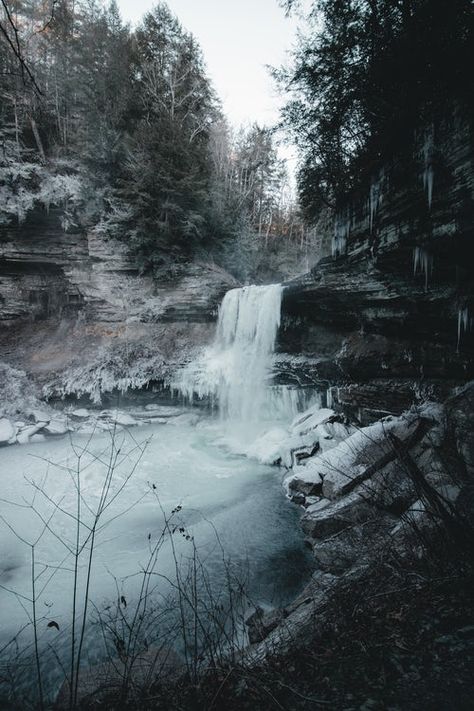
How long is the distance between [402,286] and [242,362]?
21.3 ft

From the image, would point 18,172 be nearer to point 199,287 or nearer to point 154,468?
point 199,287

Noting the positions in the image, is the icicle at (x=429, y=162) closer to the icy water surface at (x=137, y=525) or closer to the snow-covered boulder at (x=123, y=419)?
the icy water surface at (x=137, y=525)

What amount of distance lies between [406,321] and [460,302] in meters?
1.71

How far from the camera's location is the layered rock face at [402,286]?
5.72 m

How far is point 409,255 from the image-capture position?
7207 mm

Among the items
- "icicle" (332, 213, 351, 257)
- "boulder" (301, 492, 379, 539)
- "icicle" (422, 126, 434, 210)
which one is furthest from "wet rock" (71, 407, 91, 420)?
"icicle" (422, 126, 434, 210)

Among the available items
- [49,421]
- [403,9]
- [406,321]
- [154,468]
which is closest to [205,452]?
[154,468]

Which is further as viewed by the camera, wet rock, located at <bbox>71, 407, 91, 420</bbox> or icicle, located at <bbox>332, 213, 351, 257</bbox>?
wet rock, located at <bbox>71, 407, 91, 420</bbox>

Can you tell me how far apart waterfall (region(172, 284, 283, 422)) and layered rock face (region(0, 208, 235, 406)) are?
1155 mm

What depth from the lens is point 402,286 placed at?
7809mm

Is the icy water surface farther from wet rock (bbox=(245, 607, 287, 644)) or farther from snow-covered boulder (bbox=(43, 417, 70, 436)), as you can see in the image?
snow-covered boulder (bbox=(43, 417, 70, 436))

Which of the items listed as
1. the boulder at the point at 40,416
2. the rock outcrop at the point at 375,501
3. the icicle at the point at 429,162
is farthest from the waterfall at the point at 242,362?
the icicle at the point at 429,162

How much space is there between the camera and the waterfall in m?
11.9

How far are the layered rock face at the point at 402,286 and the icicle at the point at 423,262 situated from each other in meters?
0.02
